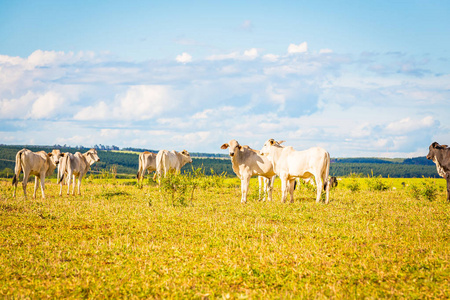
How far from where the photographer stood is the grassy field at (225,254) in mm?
7434

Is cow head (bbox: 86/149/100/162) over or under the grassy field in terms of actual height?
over

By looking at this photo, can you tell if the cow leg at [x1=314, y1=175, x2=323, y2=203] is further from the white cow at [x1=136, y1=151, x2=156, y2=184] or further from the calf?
→ the white cow at [x1=136, y1=151, x2=156, y2=184]

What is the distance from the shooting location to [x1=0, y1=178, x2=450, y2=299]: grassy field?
7434mm

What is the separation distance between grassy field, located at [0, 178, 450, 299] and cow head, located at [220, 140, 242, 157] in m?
5.94

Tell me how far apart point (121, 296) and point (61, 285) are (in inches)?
54.7

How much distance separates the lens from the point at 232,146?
21.1 m

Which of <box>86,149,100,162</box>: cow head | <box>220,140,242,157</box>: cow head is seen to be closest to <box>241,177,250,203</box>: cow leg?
<box>220,140,242,157</box>: cow head

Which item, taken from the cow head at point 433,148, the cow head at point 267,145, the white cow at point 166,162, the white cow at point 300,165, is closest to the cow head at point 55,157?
the white cow at point 166,162

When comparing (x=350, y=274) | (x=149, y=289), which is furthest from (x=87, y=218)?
(x=350, y=274)

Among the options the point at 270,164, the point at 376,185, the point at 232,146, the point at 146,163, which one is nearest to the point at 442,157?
the point at 376,185

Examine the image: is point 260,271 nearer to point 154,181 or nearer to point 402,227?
point 402,227

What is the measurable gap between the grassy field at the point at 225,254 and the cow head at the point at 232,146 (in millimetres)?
5942

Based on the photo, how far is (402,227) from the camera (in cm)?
1245

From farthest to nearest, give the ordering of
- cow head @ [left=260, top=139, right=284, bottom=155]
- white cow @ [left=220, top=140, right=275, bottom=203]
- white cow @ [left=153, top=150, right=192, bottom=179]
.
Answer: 1. white cow @ [left=153, top=150, right=192, bottom=179]
2. cow head @ [left=260, top=139, right=284, bottom=155]
3. white cow @ [left=220, top=140, right=275, bottom=203]
